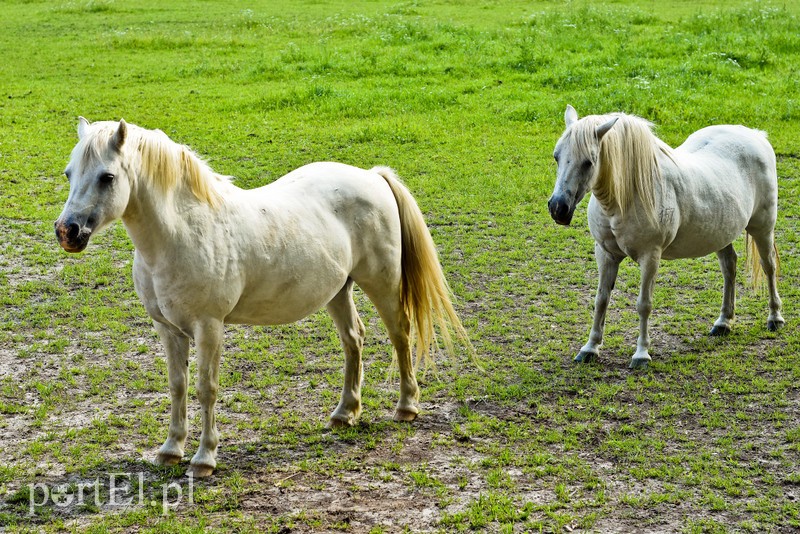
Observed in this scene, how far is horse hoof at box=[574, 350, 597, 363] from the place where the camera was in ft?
20.8

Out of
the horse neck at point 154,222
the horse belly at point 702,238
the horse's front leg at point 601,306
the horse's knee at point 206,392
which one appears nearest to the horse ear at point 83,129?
the horse neck at point 154,222

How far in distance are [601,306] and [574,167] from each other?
1170 millimetres

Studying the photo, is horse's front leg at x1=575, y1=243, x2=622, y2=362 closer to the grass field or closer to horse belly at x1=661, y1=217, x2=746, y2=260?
the grass field

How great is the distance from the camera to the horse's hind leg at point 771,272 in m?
6.89

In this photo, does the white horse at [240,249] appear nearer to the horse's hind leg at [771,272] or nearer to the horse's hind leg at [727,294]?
the horse's hind leg at [727,294]

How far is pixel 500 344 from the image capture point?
6.68 meters

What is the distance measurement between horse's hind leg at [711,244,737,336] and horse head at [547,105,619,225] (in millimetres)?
1818

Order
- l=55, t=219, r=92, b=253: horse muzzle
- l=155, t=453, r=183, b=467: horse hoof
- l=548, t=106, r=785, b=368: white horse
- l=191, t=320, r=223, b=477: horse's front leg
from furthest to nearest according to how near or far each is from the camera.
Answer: l=548, t=106, r=785, b=368: white horse < l=155, t=453, r=183, b=467: horse hoof < l=191, t=320, r=223, b=477: horse's front leg < l=55, t=219, r=92, b=253: horse muzzle

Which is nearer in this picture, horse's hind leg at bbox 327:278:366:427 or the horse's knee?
the horse's knee

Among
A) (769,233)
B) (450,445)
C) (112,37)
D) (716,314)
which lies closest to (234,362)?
(450,445)

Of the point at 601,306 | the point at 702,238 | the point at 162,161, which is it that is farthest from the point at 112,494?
the point at 702,238

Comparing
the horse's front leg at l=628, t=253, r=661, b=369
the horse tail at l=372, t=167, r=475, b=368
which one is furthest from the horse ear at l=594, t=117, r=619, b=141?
the horse tail at l=372, t=167, r=475, b=368

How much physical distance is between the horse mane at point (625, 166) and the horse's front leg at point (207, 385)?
109 inches

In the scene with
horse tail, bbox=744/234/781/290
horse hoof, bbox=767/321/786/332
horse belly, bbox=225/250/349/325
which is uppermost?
horse belly, bbox=225/250/349/325
